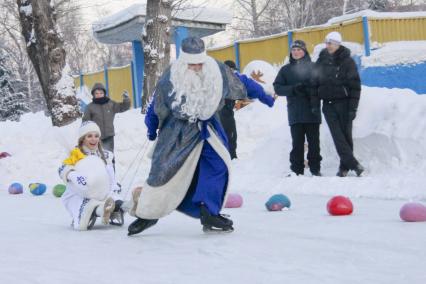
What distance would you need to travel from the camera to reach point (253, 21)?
4044 cm

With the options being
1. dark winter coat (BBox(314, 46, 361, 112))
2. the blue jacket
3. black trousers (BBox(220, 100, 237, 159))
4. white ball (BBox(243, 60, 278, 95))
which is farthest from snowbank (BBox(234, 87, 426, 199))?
white ball (BBox(243, 60, 278, 95))

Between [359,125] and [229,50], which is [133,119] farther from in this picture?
[359,125]

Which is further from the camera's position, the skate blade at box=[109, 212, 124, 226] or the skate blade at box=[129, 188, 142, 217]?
the skate blade at box=[109, 212, 124, 226]

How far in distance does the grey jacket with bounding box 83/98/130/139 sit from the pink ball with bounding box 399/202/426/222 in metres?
6.09

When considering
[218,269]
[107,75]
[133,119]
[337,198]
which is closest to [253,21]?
[107,75]

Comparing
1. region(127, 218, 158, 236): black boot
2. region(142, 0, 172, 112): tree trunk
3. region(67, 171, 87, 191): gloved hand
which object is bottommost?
region(127, 218, 158, 236): black boot

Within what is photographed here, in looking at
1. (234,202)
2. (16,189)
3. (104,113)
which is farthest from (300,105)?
(16,189)

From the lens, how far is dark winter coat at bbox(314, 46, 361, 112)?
29.8 ft

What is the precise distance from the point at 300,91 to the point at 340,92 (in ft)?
1.96

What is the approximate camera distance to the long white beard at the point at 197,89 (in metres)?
5.72

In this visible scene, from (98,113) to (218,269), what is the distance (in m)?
7.15

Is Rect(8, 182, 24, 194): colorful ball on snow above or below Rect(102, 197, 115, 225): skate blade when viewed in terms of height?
below

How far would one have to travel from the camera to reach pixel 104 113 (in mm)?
11148

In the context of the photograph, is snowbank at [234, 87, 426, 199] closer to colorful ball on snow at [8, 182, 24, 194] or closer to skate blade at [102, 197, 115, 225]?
skate blade at [102, 197, 115, 225]
